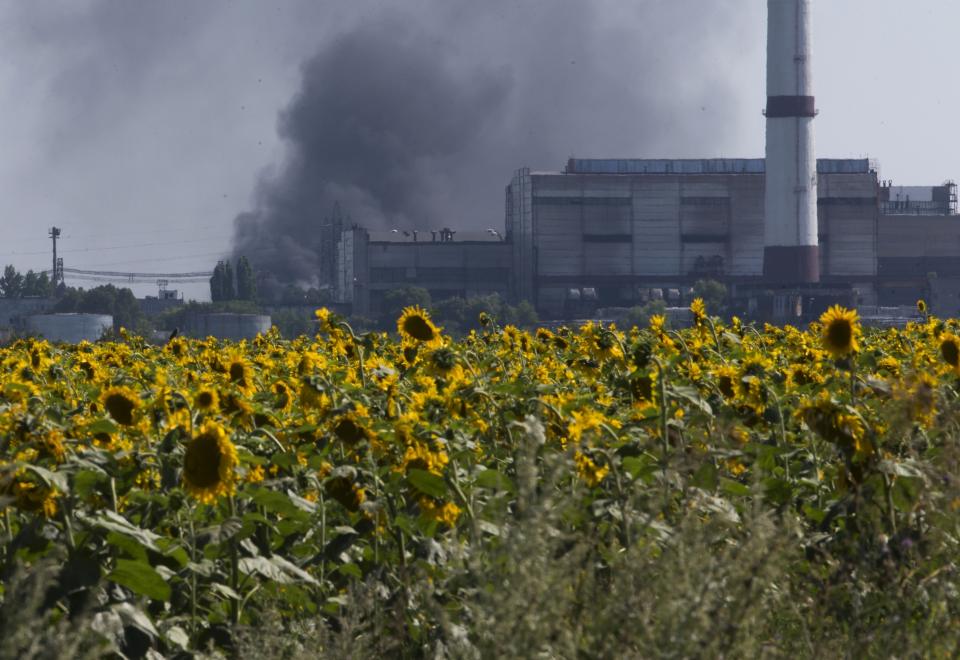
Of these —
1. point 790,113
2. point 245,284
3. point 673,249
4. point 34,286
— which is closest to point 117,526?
point 790,113

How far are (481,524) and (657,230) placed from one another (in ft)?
426

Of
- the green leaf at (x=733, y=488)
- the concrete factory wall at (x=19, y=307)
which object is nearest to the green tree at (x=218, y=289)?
the concrete factory wall at (x=19, y=307)

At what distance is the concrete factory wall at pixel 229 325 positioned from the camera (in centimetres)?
14500

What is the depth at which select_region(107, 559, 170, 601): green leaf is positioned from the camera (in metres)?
3.89

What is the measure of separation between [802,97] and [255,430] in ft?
369

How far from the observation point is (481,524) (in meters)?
4.56

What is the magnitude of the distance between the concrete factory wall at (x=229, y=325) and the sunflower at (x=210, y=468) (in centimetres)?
14007

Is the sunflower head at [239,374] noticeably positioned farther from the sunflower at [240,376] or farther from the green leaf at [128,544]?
the green leaf at [128,544]

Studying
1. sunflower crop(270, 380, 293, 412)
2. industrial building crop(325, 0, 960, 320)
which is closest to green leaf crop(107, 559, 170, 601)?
sunflower crop(270, 380, 293, 412)

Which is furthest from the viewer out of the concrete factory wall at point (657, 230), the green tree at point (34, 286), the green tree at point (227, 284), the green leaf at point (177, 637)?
the green tree at point (34, 286)

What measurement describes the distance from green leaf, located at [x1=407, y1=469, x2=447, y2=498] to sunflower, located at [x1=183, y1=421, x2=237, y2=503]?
0.52 meters

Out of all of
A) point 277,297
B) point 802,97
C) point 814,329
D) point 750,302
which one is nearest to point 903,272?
point 750,302

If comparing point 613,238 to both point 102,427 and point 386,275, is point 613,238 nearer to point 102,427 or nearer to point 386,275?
point 386,275

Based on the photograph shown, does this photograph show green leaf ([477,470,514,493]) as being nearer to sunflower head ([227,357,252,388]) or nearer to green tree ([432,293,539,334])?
sunflower head ([227,357,252,388])
